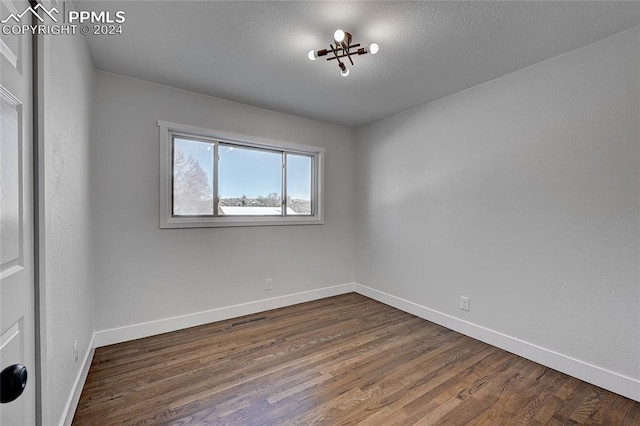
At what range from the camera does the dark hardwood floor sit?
5.53 ft

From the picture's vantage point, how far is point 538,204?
2295 millimetres

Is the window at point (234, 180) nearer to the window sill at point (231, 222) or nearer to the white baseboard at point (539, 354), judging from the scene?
the window sill at point (231, 222)

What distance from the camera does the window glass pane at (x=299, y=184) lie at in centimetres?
375

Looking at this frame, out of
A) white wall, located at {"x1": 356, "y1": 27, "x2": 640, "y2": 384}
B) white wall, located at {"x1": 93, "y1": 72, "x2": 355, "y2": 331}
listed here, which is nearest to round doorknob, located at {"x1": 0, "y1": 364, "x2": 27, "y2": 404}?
white wall, located at {"x1": 93, "y1": 72, "x2": 355, "y2": 331}

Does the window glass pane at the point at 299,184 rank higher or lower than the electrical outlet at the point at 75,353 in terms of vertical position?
higher

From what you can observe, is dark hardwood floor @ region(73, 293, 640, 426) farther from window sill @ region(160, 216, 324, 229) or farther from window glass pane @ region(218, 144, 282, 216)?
window glass pane @ region(218, 144, 282, 216)

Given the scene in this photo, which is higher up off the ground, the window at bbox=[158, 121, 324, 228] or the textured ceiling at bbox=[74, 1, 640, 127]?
the textured ceiling at bbox=[74, 1, 640, 127]

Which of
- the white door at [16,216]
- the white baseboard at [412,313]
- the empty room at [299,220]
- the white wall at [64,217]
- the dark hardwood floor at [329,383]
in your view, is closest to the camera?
the white door at [16,216]

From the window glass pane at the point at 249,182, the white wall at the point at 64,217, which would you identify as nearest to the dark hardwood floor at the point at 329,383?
the white wall at the point at 64,217

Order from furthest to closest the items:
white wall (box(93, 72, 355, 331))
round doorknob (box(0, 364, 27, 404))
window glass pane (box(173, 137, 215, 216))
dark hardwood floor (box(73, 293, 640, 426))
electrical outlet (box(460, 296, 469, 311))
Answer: window glass pane (box(173, 137, 215, 216)) < electrical outlet (box(460, 296, 469, 311)) < white wall (box(93, 72, 355, 331)) < dark hardwood floor (box(73, 293, 640, 426)) < round doorknob (box(0, 364, 27, 404))

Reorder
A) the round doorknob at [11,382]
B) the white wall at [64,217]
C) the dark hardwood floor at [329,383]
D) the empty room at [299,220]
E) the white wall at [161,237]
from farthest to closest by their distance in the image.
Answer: the white wall at [161,237], the dark hardwood floor at [329,383], the empty room at [299,220], the white wall at [64,217], the round doorknob at [11,382]

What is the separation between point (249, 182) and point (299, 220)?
0.81 metres

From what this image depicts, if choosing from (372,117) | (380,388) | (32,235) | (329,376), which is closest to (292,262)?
(329,376)

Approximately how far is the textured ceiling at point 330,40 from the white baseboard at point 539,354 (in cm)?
238
